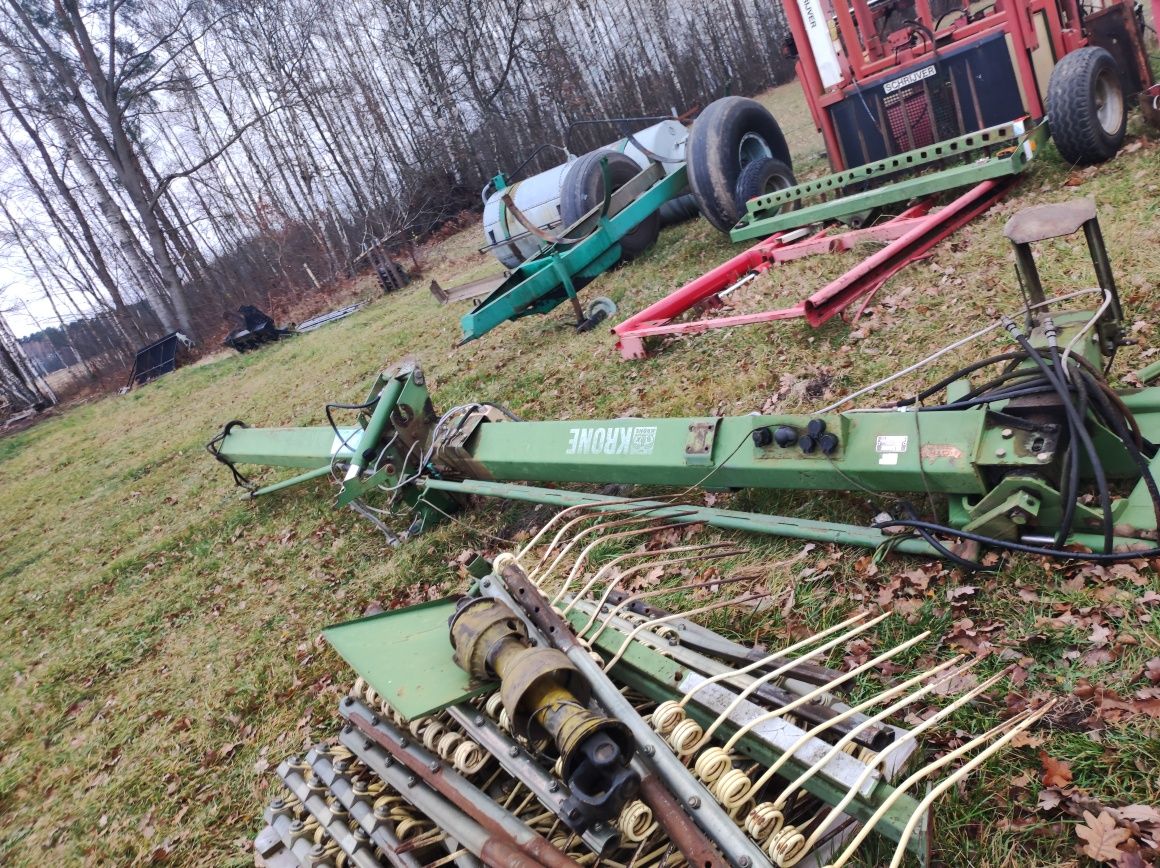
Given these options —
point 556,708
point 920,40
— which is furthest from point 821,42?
point 556,708

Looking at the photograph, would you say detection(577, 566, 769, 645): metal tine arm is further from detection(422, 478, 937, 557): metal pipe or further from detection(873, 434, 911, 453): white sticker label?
detection(873, 434, 911, 453): white sticker label

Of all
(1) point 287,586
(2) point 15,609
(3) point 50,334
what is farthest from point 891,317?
(3) point 50,334

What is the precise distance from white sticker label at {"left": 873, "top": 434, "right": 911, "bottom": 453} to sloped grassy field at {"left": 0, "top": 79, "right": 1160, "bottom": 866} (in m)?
0.48

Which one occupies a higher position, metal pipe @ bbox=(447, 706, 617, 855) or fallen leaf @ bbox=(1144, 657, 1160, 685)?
metal pipe @ bbox=(447, 706, 617, 855)

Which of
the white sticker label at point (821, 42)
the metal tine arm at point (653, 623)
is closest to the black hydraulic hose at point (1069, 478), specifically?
the metal tine arm at point (653, 623)

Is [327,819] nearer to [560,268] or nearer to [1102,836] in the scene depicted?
[1102,836]

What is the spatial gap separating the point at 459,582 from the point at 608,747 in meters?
2.43

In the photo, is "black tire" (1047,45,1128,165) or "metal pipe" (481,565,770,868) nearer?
"metal pipe" (481,565,770,868)

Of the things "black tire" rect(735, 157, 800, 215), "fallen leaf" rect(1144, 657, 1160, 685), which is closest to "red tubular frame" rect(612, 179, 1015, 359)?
"black tire" rect(735, 157, 800, 215)

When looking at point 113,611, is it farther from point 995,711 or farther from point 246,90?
point 246,90

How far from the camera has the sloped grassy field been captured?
2.11 metres

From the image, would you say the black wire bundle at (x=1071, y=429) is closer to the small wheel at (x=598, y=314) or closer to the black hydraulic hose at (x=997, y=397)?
the black hydraulic hose at (x=997, y=397)

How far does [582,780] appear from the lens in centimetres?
170

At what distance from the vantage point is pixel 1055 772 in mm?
1892
